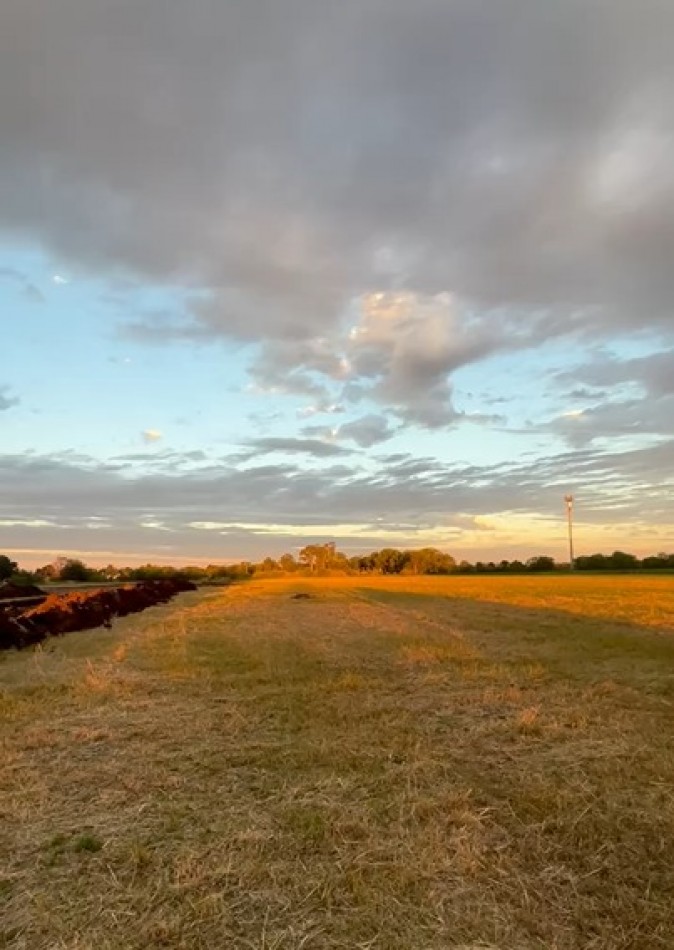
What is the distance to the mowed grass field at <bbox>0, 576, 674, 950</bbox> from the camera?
3.85 meters

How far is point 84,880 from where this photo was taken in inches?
170

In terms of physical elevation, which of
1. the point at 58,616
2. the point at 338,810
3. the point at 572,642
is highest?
the point at 58,616

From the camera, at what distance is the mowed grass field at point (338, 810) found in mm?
3846

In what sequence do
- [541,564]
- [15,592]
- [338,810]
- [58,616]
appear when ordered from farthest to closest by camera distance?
1. [541,564]
2. [15,592]
3. [58,616]
4. [338,810]

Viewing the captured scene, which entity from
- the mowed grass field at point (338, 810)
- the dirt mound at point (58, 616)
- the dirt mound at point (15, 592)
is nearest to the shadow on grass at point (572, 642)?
the mowed grass field at point (338, 810)

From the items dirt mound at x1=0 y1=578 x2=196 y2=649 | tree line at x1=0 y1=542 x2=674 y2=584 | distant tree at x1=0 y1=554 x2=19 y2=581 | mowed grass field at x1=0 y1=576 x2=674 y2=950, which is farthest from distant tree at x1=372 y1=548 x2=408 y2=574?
mowed grass field at x1=0 y1=576 x2=674 y2=950

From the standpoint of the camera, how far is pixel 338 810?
5363mm

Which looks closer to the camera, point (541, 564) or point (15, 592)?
point (15, 592)

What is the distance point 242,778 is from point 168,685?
5086 millimetres

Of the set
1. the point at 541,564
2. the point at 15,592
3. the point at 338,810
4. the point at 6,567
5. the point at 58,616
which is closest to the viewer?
the point at 338,810

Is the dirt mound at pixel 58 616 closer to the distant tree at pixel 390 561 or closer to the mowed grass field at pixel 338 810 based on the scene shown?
the mowed grass field at pixel 338 810

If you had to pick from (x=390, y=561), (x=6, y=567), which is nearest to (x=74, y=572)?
(x=6, y=567)

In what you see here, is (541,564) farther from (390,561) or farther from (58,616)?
(58,616)

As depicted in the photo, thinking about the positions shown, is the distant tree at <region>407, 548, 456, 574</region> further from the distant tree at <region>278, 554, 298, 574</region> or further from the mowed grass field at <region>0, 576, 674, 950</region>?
the mowed grass field at <region>0, 576, 674, 950</region>
